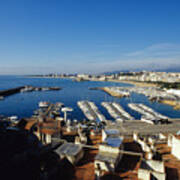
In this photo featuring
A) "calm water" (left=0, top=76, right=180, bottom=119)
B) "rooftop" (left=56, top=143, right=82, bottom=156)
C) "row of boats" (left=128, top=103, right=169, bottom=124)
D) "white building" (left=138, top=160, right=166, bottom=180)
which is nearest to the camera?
"white building" (left=138, top=160, right=166, bottom=180)

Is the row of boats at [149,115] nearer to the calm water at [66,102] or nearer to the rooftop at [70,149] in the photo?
the calm water at [66,102]

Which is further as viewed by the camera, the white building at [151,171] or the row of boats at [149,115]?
the row of boats at [149,115]

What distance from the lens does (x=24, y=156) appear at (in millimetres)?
10938

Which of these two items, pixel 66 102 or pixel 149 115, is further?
pixel 66 102

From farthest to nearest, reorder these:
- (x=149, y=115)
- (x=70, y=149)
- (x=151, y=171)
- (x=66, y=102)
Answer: (x=66, y=102) → (x=149, y=115) → (x=70, y=149) → (x=151, y=171)

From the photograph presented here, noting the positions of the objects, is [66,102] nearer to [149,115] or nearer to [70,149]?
[149,115]

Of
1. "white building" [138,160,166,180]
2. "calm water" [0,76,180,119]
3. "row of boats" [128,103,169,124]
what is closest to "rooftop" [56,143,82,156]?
"white building" [138,160,166,180]

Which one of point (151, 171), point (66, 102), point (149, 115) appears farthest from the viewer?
point (66, 102)

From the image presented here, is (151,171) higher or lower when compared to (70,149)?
lower

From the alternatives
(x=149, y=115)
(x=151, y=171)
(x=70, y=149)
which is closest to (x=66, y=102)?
(x=149, y=115)

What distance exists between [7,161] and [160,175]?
932 centimetres

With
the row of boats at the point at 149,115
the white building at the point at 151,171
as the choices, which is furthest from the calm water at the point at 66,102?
the white building at the point at 151,171

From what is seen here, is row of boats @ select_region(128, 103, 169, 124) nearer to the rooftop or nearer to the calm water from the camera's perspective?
the calm water

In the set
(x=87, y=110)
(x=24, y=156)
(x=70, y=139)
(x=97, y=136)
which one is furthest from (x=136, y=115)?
(x=24, y=156)
